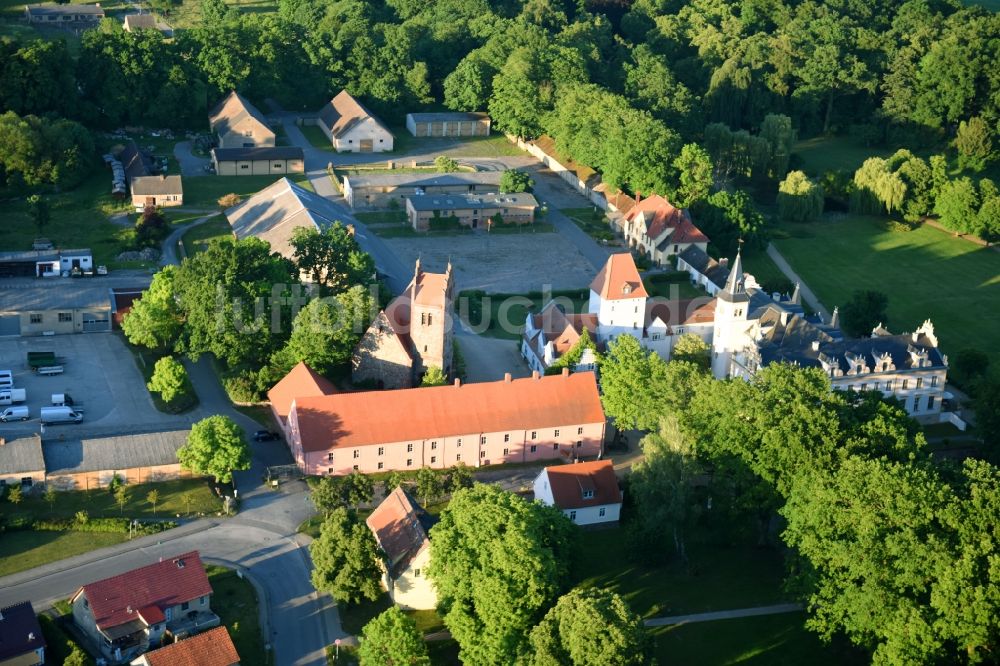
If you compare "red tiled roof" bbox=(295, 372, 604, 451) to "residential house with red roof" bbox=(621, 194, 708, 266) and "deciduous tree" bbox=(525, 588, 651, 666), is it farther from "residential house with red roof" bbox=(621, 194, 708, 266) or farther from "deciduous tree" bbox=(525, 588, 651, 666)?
"residential house with red roof" bbox=(621, 194, 708, 266)

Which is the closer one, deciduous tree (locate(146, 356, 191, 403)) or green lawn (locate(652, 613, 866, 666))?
green lawn (locate(652, 613, 866, 666))

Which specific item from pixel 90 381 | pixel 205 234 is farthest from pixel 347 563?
pixel 205 234

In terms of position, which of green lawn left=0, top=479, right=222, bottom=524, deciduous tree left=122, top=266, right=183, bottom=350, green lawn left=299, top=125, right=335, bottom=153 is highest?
green lawn left=299, top=125, right=335, bottom=153

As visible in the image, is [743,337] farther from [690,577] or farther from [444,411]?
[690,577]

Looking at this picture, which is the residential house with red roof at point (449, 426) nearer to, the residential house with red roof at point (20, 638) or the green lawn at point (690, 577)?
the green lawn at point (690, 577)

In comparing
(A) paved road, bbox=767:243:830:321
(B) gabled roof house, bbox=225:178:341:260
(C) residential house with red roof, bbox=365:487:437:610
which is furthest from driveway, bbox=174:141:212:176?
(C) residential house with red roof, bbox=365:487:437:610

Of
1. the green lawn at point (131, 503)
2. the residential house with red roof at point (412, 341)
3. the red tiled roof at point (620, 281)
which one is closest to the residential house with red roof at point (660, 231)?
the red tiled roof at point (620, 281)
